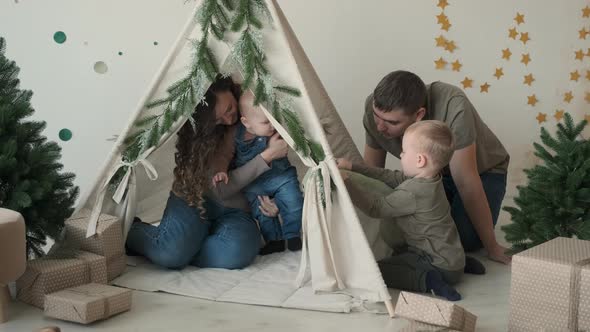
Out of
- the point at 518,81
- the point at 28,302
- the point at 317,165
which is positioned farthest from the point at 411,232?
the point at 518,81

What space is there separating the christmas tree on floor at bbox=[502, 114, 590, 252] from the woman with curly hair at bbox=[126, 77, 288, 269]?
0.88m

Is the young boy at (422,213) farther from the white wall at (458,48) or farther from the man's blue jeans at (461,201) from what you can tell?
the white wall at (458,48)

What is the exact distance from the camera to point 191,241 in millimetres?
2670

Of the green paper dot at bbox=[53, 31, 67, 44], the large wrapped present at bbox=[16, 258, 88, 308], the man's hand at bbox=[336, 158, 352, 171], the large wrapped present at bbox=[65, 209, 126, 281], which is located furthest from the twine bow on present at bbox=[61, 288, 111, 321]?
the green paper dot at bbox=[53, 31, 67, 44]

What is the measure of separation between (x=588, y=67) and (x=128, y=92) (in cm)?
241

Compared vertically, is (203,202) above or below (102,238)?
above

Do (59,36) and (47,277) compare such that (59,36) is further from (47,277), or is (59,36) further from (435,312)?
(435,312)

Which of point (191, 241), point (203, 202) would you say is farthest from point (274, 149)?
point (191, 241)

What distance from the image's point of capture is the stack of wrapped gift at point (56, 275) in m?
2.33

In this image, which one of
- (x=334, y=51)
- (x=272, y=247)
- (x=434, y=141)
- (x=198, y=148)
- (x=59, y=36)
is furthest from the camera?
(x=334, y=51)

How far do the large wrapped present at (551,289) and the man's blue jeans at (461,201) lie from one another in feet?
2.80

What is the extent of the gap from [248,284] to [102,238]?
51 centimetres

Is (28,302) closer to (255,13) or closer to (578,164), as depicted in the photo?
Answer: (255,13)

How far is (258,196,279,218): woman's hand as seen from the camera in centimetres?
285
